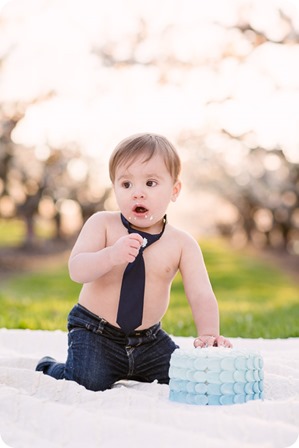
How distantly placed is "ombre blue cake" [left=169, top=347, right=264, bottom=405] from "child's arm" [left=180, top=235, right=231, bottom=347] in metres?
0.24

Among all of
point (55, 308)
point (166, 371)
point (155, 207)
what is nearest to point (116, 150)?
point (155, 207)

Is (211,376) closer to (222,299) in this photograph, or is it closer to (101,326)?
(101,326)

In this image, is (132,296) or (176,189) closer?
(132,296)

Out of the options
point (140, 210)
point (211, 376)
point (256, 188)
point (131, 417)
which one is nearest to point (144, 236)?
point (140, 210)

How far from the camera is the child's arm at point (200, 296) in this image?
8.01 feet

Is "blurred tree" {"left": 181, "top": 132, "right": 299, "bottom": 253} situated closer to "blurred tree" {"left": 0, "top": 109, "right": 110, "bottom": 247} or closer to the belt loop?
"blurred tree" {"left": 0, "top": 109, "right": 110, "bottom": 247}

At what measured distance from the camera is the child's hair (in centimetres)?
241

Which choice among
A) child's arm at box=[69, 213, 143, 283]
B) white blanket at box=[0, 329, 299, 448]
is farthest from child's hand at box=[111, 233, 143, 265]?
white blanket at box=[0, 329, 299, 448]

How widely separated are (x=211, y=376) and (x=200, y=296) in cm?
42

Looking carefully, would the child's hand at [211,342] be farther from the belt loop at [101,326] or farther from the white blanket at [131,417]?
the belt loop at [101,326]

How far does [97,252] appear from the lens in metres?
2.36

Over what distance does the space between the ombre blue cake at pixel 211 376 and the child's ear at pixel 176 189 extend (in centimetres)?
61

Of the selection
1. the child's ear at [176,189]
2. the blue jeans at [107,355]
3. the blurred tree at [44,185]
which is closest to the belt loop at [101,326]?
the blue jeans at [107,355]

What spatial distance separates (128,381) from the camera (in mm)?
2574
